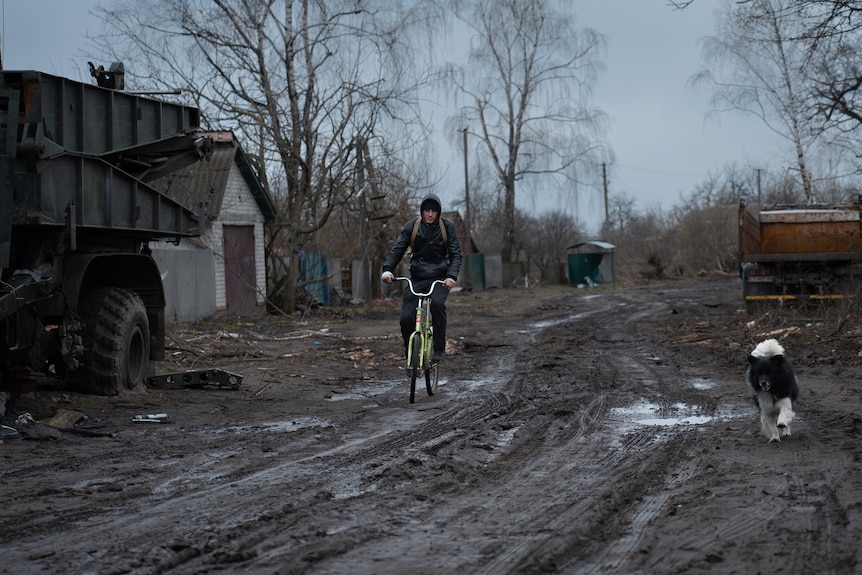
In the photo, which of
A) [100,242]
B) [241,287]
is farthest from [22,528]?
[241,287]

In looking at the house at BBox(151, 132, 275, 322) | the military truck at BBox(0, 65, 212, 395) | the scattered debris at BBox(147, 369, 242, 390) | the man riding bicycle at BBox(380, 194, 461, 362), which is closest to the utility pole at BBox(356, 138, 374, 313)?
the house at BBox(151, 132, 275, 322)

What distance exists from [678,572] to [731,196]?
7562 centimetres

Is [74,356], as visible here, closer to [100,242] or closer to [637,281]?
[100,242]

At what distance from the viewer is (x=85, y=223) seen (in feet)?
28.3

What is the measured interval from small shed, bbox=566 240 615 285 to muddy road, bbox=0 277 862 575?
42018 millimetres

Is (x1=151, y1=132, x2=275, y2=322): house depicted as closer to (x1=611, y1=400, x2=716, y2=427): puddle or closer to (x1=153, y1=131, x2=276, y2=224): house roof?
(x1=153, y1=131, x2=276, y2=224): house roof

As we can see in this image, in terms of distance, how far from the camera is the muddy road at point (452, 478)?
4.20 m

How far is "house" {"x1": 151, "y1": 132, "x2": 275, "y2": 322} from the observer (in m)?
23.2

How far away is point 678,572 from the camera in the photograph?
A: 12.8ft

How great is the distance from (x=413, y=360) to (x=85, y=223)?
341 centimetres

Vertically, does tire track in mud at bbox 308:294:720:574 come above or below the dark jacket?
below

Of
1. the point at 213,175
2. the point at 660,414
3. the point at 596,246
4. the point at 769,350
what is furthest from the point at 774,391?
the point at 596,246

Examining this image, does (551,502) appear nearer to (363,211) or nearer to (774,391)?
(774,391)

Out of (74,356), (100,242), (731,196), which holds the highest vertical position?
(731,196)
